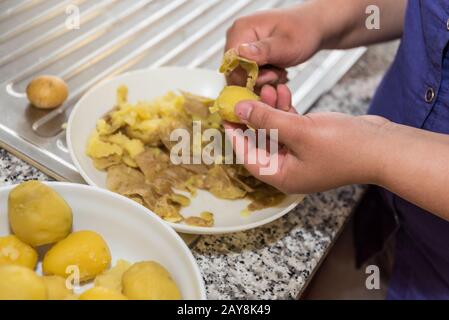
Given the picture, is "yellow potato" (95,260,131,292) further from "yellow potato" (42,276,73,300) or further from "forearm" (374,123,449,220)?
"forearm" (374,123,449,220)

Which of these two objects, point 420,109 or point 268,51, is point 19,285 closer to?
point 268,51

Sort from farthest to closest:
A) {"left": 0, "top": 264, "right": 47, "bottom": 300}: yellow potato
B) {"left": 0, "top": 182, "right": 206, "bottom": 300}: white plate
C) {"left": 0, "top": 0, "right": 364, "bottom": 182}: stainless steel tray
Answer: {"left": 0, "top": 0, "right": 364, "bottom": 182}: stainless steel tray, {"left": 0, "top": 182, "right": 206, "bottom": 300}: white plate, {"left": 0, "top": 264, "right": 47, "bottom": 300}: yellow potato

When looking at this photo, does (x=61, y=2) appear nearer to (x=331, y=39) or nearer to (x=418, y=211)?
(x=331, y=39)

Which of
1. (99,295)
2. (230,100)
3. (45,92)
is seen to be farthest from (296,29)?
(99,295)

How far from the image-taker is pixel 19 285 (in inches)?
18.1

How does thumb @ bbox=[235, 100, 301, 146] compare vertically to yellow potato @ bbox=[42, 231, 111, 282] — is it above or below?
above

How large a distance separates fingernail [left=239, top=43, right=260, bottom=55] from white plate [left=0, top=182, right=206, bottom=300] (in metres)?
0.28

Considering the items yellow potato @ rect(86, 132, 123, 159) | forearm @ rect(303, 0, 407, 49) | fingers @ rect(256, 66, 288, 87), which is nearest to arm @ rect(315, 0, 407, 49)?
forearm @ rect(303, 0, 407, 49)

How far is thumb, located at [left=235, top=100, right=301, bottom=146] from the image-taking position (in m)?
0.62

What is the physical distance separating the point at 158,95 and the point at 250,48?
0.22 m

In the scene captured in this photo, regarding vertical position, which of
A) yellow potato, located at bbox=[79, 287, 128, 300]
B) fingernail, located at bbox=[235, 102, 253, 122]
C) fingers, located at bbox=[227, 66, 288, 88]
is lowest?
yellow potato, located at bbox=[79, 287, 128, 300]

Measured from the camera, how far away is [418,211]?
82 centimetres

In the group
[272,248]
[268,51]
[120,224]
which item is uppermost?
[268,51]

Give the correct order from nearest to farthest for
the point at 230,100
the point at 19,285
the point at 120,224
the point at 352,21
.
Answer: the point at 19,285, the point at 120,224, the point at 230,100, the point at 352,21
